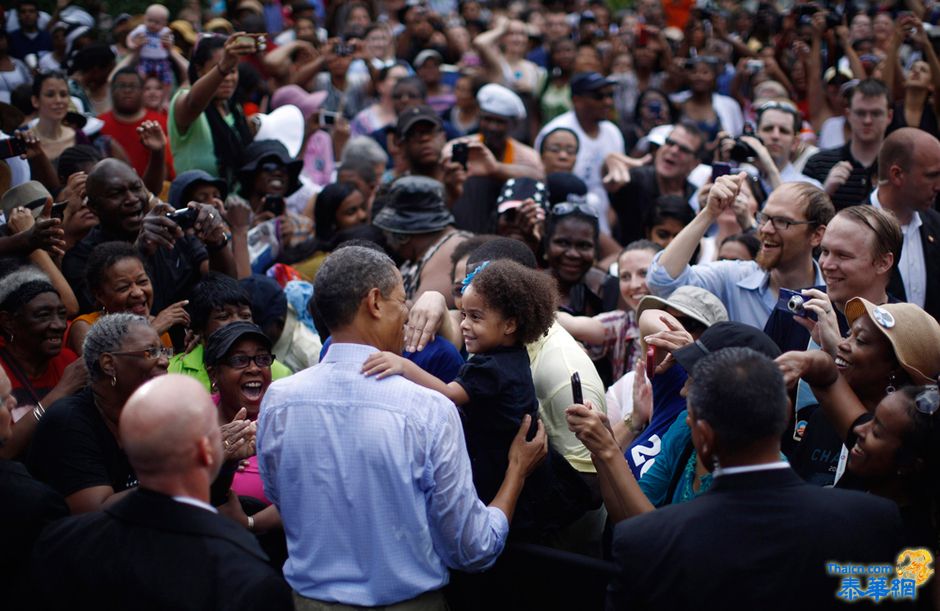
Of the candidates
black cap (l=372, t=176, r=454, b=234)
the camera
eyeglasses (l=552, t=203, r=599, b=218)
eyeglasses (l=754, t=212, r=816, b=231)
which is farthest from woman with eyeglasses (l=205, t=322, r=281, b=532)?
the camera

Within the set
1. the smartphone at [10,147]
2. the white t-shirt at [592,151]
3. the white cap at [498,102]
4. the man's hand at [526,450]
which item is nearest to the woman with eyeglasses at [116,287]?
the smartphone at [10,147]

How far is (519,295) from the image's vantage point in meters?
3.85

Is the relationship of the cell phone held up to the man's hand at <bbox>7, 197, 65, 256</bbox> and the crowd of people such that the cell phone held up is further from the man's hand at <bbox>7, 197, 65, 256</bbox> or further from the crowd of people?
the man's hand at <bbox>7, 197, 65, 256</bbox>

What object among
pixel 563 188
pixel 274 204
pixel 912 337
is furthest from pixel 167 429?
pixel 563 188

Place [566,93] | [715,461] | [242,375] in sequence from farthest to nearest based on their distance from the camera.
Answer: [566,93], [242,375], [715,461]

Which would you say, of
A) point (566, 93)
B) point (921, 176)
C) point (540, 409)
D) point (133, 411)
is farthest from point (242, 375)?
point (566, 93)

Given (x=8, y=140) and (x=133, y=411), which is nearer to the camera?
(x=133, y=411)

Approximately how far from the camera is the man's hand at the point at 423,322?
4.30m

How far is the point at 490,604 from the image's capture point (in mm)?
3941

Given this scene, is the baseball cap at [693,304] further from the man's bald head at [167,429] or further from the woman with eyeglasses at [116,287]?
the man's bald head at [167,429]

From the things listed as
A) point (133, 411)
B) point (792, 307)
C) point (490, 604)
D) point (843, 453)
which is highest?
point (133, 411)

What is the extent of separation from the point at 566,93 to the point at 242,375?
7199mm

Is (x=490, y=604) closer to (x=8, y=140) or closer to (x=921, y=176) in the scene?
(x=921, y=176)

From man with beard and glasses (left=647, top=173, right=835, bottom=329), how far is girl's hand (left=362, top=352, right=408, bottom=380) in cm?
209
